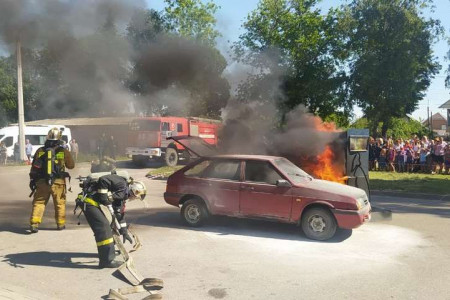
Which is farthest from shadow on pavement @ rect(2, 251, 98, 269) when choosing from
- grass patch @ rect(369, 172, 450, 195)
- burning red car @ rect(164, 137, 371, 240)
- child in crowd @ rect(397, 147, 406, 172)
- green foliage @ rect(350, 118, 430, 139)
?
green foliage @ rect(350, 118, 430, 139)

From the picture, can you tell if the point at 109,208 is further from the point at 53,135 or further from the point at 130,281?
the point at 53,135

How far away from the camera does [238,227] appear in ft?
24.1

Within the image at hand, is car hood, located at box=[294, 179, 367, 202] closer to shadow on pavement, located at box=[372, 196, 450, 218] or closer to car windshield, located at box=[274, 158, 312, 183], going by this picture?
car windshield, located at box=[274, 158, 312, 183]

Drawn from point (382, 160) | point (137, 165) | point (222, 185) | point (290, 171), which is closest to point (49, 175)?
point (222, 185)

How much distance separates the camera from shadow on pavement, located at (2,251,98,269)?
17.2ft

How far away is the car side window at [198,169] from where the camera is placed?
739 cm

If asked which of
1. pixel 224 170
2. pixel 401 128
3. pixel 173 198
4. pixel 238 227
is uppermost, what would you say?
pixel 401 128

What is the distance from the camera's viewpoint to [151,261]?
541 centimetres

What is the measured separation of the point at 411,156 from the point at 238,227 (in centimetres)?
1152

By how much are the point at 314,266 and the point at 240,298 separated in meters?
1.39

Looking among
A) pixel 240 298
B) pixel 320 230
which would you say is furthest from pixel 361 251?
pixel 240 298

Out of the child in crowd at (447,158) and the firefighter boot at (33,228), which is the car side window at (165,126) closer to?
the child in crowd at (447,158)

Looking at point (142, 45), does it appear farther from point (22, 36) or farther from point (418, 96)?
point (418, 96)

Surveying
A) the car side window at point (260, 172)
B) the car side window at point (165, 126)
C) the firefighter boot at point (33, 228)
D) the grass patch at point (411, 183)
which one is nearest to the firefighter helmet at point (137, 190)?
the car side window at point (260, 172)
